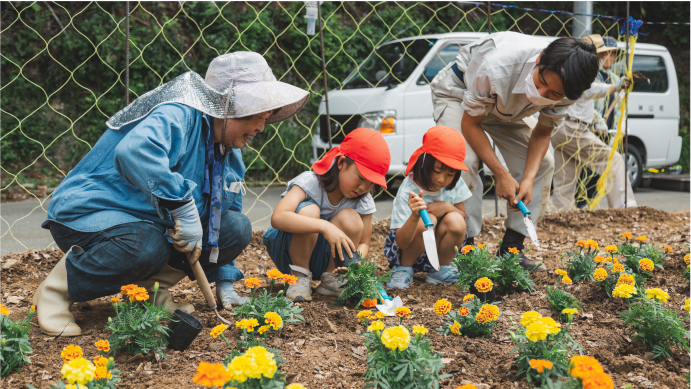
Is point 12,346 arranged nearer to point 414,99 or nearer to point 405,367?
point 405,367

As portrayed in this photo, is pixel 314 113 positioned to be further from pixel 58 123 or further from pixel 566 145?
pixel 566 145

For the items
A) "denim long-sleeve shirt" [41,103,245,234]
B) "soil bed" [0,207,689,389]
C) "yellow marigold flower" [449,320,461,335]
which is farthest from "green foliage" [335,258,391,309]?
"denim long-sleeve shirt" [41,103,245,234]

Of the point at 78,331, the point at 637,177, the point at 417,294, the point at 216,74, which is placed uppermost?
the point at 216,74

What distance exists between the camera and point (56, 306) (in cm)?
178

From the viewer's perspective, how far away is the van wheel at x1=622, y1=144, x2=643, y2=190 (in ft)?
21.4

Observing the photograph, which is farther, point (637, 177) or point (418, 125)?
point (637, 177)

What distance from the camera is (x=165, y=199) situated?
164cm

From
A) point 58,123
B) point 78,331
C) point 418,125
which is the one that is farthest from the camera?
point 58,123

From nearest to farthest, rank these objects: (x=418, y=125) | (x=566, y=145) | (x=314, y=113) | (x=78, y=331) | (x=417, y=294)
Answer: (x=78, y=331), (x=417, y=294), (x=566, y=145), (x=418, y=125), (x=314, y=113)

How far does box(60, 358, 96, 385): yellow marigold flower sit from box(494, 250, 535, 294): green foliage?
1.54m

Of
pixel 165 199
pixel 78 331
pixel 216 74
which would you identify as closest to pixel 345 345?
pixel 165 199

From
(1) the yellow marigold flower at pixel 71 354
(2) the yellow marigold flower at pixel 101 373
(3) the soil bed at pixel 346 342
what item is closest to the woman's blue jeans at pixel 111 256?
(3) the soil bed at pixel 346 342

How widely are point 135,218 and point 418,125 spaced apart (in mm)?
3741

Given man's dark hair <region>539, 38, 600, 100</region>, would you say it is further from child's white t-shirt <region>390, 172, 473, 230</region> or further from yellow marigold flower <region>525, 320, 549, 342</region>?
yellow marigold flower <region>525, 320, 549, 342</region>
